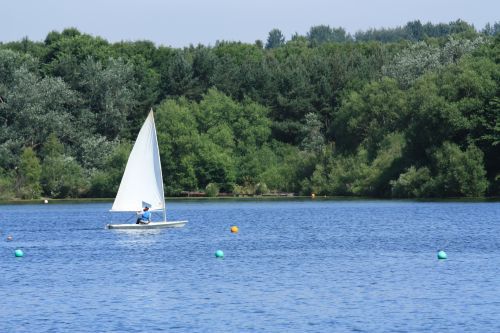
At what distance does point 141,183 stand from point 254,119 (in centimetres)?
6640

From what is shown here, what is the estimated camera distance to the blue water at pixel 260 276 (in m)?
37.9

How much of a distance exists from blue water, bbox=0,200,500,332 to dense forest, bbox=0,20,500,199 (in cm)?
2582

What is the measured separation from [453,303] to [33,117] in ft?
315

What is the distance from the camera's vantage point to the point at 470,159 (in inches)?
4190

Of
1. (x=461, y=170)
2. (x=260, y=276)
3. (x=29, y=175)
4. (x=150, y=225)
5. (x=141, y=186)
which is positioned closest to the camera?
(x=260, y=276)

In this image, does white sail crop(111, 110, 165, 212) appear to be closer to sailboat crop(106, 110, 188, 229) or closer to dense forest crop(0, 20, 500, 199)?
sailboat crop(106, 110, 188, 229)

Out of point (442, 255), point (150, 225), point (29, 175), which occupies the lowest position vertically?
point (442, 255)

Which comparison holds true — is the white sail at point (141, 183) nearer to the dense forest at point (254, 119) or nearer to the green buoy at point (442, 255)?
the green buoy at point (442, 255)

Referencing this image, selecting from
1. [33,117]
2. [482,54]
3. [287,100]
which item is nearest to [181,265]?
[482,54]

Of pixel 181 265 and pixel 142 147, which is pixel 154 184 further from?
pixel 181 265

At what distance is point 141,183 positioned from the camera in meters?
75.8

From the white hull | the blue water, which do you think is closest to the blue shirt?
the white hull

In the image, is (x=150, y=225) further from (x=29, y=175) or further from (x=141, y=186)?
(x=29, y=175)

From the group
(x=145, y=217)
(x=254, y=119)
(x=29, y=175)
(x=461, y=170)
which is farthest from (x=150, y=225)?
(x=254, y=119)
